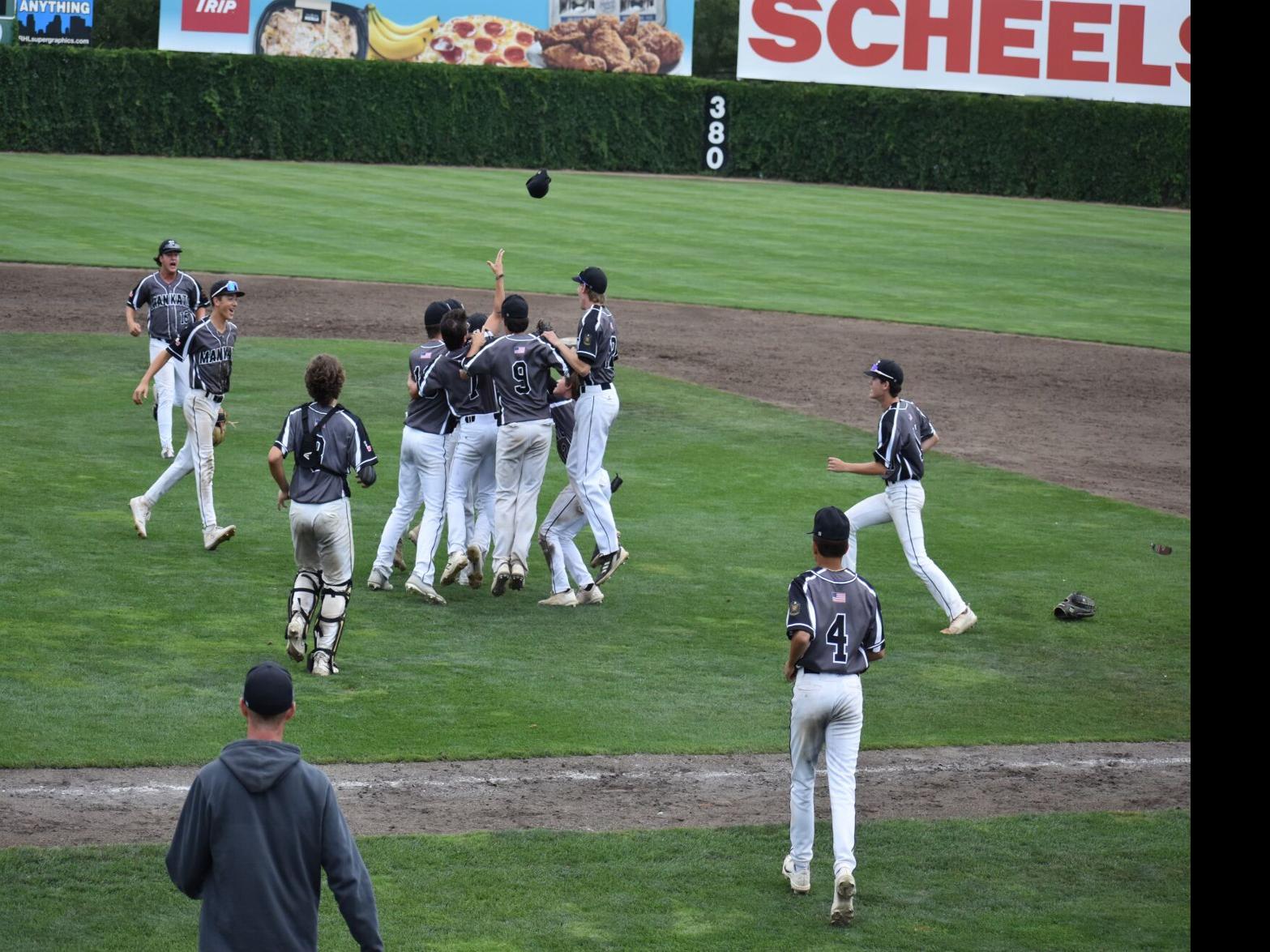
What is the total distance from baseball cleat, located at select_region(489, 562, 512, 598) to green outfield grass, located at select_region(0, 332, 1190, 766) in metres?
0.13

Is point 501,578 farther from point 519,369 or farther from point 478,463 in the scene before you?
point 519,369

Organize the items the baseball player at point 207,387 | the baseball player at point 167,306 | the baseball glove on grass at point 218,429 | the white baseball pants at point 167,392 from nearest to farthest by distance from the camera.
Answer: the baseball player at point 207,387 → the baseball glove on grass at point 218,429 → the white baseball pants at point 167,392 → the baseball player at point 167,306

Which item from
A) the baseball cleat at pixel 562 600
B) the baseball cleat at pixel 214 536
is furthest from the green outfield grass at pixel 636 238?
the baseball cleat at pixel 214 536

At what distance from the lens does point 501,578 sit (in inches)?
480

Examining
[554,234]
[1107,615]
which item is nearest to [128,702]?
[1107,615]

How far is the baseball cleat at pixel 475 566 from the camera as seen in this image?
12.0 meters

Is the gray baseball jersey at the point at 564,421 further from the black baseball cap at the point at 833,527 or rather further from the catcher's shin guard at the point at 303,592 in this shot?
the black baseball cap at the point at 833,527

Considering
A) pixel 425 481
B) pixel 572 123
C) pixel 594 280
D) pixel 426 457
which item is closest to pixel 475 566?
pixel 425 481

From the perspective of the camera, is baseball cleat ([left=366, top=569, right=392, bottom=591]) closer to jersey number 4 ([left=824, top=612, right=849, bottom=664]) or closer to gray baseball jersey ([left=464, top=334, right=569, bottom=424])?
gray baseball jersey ([left=464, top=334, right=569, bottom=424])

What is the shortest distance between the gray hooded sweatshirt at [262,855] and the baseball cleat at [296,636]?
524cm

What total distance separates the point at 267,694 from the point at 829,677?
301 centimetres

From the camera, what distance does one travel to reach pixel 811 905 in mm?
7207
